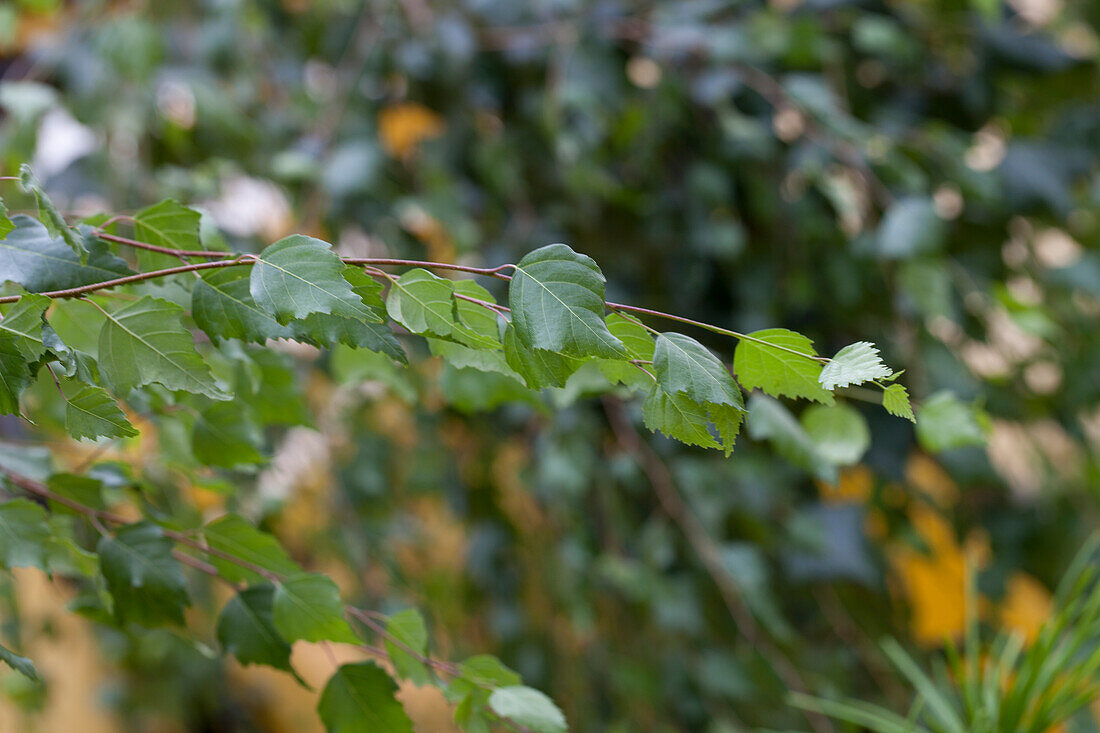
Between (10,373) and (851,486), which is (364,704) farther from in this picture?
(851,486)

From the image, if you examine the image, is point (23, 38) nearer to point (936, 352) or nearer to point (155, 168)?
point (155, 168)

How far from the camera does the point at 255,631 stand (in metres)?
0.38

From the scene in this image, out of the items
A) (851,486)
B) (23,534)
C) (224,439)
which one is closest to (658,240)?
(851,486)

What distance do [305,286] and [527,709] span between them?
0.19 meters

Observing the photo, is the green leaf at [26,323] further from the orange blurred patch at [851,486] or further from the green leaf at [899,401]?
the orange blurred patch at [851,486]

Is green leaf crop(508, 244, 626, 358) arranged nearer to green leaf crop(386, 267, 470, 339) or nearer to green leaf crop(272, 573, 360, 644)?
green leaf crop(386, 267, 470, 339)

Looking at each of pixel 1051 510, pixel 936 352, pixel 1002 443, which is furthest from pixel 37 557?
pixel 1002 443

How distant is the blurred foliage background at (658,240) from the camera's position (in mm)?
863

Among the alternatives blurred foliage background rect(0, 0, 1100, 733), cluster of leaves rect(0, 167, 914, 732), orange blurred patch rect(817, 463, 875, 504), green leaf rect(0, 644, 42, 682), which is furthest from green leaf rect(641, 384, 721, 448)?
orange blurred patch rect(817, 463, 875, 504)

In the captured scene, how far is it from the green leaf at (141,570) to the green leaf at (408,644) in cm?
9

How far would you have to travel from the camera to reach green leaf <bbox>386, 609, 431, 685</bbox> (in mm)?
381

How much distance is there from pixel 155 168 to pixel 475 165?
398 mm

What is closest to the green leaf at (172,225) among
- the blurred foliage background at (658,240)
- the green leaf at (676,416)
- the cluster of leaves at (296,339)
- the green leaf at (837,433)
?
the cluster of leaves at (296,339)

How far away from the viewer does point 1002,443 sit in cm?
127
